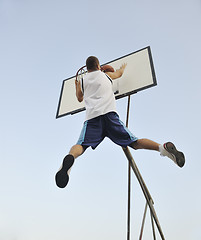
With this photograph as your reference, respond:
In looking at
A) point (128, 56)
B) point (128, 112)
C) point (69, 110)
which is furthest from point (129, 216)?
point (128, 56)

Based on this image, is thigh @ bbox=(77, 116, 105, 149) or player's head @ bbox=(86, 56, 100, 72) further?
player's head @ bbox=(86, 56, 100, 72)

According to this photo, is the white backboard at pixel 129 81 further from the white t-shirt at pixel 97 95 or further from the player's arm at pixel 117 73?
the white t-shirt at pixel 97 95

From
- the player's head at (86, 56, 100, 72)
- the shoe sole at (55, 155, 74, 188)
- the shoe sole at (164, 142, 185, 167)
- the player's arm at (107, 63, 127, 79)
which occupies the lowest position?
the shoe sole at (55, 155, 74, 188)

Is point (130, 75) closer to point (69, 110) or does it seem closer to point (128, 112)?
point (128, 112)

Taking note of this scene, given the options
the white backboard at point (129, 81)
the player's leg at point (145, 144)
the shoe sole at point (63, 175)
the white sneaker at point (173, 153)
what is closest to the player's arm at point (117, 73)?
the white backboard at point (129, 81)

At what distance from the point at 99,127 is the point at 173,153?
0.60 meters

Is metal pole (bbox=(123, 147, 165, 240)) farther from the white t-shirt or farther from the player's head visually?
the player's head

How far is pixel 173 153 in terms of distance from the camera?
5.17 ft

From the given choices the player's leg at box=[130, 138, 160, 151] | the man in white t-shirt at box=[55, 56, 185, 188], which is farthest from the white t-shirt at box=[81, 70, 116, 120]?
the player's leg at box=[130, 138, 160, 151]

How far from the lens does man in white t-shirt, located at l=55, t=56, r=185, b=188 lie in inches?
62.1

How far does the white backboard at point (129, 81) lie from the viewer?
2.38 m

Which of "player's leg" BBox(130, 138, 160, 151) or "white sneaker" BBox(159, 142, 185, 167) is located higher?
"player's leg" BBox(130, 138, 160, 151)

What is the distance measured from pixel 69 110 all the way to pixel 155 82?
105 centimetres

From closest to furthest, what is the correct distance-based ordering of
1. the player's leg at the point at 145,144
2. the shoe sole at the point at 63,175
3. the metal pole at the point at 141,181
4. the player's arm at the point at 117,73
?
the shoe sole at the point at 63,175 → the player's leg at the point at 145,144 → the metal pole at the point at 141,181 → the player's arm at the point at 117,73
